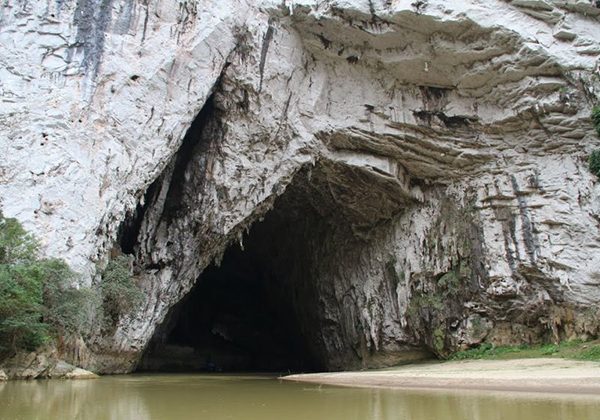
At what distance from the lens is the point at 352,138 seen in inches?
653

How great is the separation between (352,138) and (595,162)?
22.5ft

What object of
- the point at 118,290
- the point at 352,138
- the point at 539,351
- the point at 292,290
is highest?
the point at 352,138

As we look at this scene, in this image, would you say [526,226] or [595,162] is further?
[526,226]

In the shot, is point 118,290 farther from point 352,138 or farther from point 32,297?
point 352,138

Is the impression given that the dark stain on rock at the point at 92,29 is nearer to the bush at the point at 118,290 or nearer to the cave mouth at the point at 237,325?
the bush at the point at 118,290

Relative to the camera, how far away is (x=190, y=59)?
14.3 m

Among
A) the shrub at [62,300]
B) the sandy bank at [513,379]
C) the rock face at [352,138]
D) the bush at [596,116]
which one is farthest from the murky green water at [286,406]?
the bush at [596,116]

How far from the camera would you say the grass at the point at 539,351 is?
1275 centimetres

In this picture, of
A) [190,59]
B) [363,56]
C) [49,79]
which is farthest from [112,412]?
[363,56]

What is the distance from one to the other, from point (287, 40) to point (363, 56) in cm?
233

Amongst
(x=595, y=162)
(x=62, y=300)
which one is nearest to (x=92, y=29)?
(x=62, y=300)

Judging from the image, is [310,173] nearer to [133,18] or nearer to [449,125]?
[449,125]

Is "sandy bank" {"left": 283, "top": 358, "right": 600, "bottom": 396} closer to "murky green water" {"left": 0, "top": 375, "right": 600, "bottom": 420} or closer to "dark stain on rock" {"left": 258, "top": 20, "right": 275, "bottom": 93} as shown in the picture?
"murky green water" {"left": 0, "top": 375, "right": 600, "bottom": 420}

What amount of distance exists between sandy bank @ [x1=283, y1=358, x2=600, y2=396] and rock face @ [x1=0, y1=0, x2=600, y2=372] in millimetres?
3127
